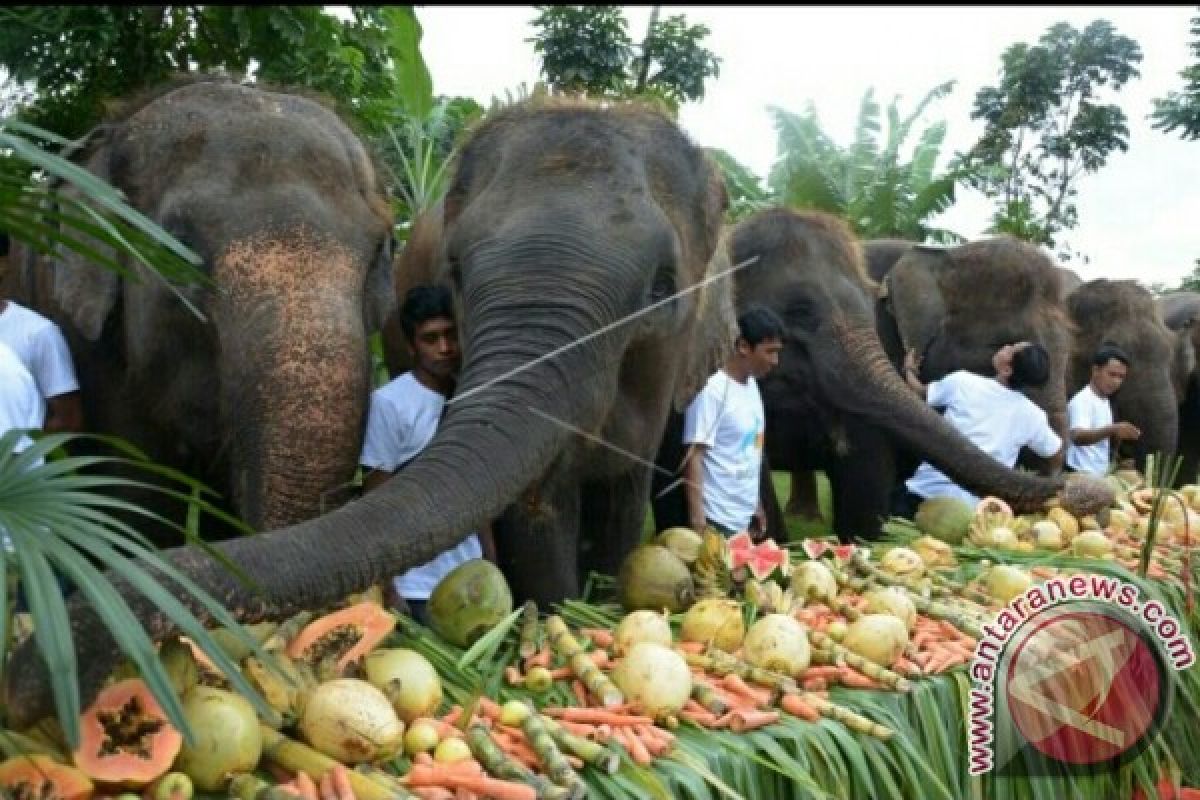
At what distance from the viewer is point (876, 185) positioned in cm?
1844

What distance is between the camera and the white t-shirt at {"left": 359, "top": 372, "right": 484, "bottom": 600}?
409 centimetres

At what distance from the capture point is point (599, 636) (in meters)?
3.23

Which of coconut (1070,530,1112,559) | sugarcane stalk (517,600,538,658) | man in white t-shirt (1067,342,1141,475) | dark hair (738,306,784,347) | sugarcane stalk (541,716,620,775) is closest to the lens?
sugarcane stalk (541,716,620,775)

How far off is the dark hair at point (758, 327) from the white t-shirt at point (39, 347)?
281cm

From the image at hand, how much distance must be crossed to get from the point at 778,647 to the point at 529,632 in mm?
603

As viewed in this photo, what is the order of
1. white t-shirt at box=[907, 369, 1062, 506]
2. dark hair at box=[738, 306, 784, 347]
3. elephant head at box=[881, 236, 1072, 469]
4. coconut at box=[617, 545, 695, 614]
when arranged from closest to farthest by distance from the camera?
1. coconut at box=[617, 545, 695, 614]
2. dark hair at box=[738, 306, 784, 347]
3. white t-shirt at box=[907, 369, 1062, 506]
4. elephant head at box=[881, 236, 1072, 469]

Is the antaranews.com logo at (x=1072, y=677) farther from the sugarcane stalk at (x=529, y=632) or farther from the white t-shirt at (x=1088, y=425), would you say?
the white t-shirt at (x=1088, y=425)

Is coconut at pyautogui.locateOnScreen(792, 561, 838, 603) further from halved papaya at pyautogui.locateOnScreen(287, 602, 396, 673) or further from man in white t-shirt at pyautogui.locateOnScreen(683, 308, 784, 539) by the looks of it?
man in white t-shirt at pyautogui.locateOnScreen(683, 308, 784, 539)

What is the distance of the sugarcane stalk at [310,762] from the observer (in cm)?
225

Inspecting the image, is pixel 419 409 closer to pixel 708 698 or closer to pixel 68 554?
pixel 708 698

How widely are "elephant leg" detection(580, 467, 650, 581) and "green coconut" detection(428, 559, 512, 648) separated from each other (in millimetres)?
1671

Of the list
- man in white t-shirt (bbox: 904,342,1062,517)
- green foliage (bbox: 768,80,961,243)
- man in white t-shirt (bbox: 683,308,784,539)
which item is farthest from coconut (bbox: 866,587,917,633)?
green foliage (bbox: 768,80,961,243)

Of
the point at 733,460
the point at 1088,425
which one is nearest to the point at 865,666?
the point at 733,460

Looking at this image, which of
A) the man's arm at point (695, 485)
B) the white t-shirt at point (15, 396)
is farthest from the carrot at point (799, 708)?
the man's arm at point (695, 485)
